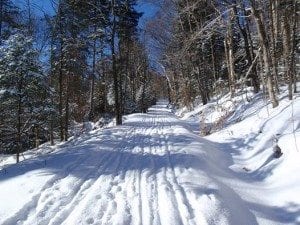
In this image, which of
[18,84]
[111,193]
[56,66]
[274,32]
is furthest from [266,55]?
[56,66]

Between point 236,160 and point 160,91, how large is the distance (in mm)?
86173

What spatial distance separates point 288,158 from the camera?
793 cm

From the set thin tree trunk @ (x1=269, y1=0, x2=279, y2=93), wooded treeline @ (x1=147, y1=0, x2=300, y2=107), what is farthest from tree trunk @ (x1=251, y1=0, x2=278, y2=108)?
thin tree trunk @ (x1=269, y1=0, x2=279, y2=93)

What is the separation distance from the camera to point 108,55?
27.8m

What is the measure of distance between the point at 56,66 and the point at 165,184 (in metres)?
18.5

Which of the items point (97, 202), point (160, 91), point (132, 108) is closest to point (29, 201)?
point (97, 202)

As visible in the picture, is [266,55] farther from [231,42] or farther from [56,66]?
[56,66]

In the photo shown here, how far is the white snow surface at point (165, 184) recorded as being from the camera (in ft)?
18.6

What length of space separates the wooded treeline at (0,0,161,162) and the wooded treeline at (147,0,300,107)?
3.71 metres

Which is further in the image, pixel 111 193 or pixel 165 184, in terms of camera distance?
pixel 165 184

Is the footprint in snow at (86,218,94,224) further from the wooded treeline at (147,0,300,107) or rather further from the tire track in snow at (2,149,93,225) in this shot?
the wooded treeline at (147,0,300,107)

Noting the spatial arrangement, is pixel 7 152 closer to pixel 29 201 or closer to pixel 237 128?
pixel 237 128

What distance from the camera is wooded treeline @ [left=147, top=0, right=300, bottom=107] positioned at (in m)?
14.2

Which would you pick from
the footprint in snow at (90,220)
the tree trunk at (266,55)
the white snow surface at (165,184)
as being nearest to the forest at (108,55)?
the tree trunk at (266,55)
